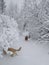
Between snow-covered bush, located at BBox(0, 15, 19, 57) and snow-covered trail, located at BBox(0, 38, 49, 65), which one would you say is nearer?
snow-covered trail, located at BBox(0, 38, 49, 65)

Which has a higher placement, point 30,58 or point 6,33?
point 6,33

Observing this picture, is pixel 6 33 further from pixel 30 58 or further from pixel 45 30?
pixel 45 30

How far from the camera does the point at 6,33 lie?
11.1 meters

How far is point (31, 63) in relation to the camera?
9.93m

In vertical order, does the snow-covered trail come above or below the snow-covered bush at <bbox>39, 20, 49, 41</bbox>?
below

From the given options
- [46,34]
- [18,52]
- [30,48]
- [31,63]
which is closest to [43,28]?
[46,34]

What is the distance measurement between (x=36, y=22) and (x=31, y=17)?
45.6 inches

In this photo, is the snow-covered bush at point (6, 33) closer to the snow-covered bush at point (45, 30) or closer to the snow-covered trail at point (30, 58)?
the snow-covered trail at point (30, 58)

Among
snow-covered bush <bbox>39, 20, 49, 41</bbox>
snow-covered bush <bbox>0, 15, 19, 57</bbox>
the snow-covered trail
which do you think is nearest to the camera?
the snow-covered trail

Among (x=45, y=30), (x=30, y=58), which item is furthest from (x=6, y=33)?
(x=45, y=30)

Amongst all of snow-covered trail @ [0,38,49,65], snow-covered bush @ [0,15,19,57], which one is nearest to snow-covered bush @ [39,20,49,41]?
snow-covered trail @ [0,38,49,65]

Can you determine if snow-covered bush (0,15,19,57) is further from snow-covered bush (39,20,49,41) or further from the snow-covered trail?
snow-covered bush (39,20,49,41)

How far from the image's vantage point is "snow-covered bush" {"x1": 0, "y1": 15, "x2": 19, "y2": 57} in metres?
10.5

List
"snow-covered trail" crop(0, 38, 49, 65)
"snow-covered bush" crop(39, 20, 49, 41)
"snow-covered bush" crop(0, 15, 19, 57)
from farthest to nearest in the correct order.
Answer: "snow-covered bush" crop(39, 20, 49, 41)
"snow-covered bush" crop(0, 15, 19, 57)
"snow-covered trail" crop(0, 38, 49, 65)
